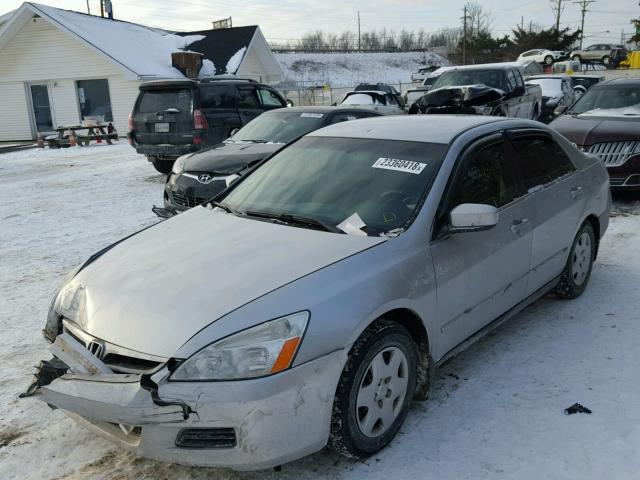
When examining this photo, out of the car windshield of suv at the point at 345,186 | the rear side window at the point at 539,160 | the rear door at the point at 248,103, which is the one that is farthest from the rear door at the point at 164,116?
the rear side window at the point at 539,160

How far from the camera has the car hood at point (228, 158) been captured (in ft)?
24.7

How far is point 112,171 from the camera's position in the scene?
13.4 meters

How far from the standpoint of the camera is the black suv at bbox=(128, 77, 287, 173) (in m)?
11.2

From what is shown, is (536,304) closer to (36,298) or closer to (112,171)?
(36,298)

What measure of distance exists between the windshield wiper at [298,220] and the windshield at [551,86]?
653 inches

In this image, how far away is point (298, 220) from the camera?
3480 millimetres

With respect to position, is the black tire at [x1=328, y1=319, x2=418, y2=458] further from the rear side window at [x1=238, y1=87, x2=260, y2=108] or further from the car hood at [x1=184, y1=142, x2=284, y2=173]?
the rear side window at [x1=238, y1=87, x2=260, y2=108]

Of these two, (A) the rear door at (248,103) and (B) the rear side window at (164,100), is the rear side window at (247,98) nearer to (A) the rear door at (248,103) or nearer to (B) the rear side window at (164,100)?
(A) the rear door at (248,103)

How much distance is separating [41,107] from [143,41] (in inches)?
210

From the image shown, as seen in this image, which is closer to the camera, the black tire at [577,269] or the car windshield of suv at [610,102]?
the black tire at [577,269]

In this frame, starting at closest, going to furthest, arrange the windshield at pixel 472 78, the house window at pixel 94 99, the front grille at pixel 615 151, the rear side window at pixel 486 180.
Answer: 1. the rear side window at pixel 486 180
2. the front grille at pixel 615 151
3. the windshield at pixel 472 78
4. the house window at pixel 94 99

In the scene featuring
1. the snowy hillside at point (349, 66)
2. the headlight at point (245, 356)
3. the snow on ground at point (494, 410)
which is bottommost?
the snow on ground at point (494, 410)

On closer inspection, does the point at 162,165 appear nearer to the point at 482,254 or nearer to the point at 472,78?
the point at 472,78

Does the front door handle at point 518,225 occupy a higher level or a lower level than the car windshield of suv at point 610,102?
lower
